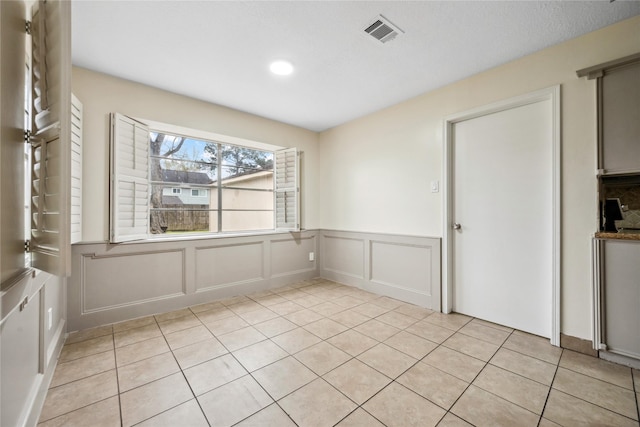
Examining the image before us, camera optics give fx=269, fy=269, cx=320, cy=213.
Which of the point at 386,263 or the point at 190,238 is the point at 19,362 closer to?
the point at 190,238

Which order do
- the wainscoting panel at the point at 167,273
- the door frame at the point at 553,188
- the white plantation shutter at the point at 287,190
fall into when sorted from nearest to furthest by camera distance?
1. the door frame at the point at 553,188
2. the wainscoting panel at the point at 167,273
3. the white plantation shutter at the point at 287,190

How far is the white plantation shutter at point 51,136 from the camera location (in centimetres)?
108

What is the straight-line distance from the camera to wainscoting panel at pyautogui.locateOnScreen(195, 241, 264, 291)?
3.26 metres

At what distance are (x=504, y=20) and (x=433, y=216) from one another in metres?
1.82

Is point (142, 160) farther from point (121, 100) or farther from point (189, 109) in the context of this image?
point (189, 109)

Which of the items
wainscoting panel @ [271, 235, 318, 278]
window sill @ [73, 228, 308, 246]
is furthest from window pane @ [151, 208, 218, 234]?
wainscoting panel @ [271, 235, 318, 278]

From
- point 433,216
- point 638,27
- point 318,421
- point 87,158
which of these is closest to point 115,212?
point 87,158

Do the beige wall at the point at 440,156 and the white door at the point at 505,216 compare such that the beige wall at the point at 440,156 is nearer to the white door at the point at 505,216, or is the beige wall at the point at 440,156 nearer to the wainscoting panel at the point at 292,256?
the white door at the point at 505,216

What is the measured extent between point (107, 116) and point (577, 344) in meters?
4.61

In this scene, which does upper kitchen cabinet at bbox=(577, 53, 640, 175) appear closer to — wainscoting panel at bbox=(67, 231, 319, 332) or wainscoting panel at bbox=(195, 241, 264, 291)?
wainscoting panel at bbox=(67, 231, 319, 332)

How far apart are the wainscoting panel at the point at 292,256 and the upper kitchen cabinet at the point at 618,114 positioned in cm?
339

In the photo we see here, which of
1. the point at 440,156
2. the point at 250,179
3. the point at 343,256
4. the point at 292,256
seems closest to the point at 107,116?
the point at 250,179

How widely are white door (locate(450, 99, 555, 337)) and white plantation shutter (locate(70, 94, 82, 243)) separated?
141 inches

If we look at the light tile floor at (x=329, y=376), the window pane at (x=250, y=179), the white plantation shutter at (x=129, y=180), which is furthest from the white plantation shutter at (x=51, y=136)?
the window pane at (x=250, y=179)
